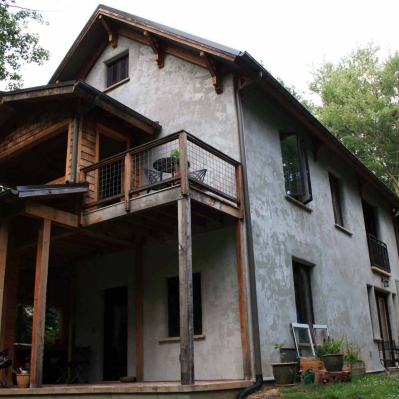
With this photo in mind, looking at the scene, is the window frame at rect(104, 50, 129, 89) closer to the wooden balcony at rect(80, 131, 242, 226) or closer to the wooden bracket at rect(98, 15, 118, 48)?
the wooden bracket at rect(98, 15, 118, 48)

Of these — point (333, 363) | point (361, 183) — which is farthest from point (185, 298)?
point (361, 183)

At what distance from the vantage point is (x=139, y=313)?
10500mm

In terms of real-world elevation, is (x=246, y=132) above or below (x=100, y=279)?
above

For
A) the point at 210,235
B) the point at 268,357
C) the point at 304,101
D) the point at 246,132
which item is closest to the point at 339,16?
the point at 304,101

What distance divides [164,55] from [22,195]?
5.77 meters

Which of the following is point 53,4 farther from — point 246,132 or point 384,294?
point 384,294

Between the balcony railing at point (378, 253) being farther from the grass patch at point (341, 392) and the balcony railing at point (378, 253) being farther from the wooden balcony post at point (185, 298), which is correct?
the wooden balcony post at point (185, 298)

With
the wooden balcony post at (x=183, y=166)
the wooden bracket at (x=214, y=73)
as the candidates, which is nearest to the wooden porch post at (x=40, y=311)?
the wooden balcony post at (x=183, y=166)

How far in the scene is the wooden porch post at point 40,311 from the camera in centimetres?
795

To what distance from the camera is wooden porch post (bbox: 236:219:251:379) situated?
8.62 meters

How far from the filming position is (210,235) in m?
9.92

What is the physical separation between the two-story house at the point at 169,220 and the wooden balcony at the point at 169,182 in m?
0.04

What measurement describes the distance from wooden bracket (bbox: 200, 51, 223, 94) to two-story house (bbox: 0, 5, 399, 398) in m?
0.05

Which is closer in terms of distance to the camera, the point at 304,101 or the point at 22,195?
the point at 22,195
